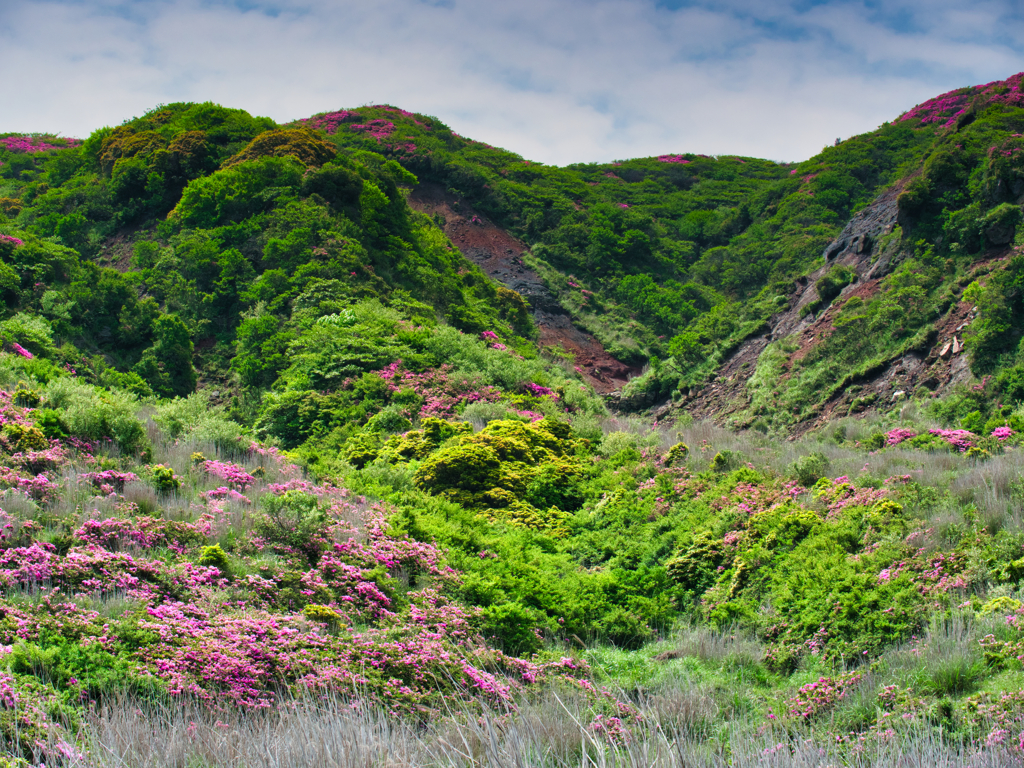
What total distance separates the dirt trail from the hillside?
1379mm

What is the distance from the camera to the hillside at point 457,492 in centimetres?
441

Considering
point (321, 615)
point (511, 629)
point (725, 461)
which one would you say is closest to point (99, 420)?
point (321, 615)

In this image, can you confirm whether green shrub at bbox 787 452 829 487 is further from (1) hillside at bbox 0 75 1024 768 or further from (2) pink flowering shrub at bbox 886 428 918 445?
(2) pink flowering shrub at bbox 886 428 918 445

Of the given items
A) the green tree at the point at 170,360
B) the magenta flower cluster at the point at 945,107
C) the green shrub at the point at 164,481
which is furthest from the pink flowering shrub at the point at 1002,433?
the magenta flower cluster at the point at 945,107

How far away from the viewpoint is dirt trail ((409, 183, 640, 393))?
34156 millimetres

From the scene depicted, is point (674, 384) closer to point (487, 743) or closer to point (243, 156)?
point (243, 156)

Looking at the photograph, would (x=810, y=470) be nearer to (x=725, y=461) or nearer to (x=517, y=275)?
(x=725, y=461)

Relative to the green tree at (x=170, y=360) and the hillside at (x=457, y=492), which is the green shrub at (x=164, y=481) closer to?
the hillside at (x=457, y=492)

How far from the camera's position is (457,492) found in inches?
454

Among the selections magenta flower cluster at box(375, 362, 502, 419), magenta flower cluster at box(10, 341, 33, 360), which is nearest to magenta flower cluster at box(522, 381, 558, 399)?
magenta flower cluster at box(375, 362, 502, 419)

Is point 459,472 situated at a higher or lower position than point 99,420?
lower

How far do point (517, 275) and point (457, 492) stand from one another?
29.1 metres

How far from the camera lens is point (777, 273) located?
122 feet

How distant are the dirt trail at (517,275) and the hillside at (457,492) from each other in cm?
138
